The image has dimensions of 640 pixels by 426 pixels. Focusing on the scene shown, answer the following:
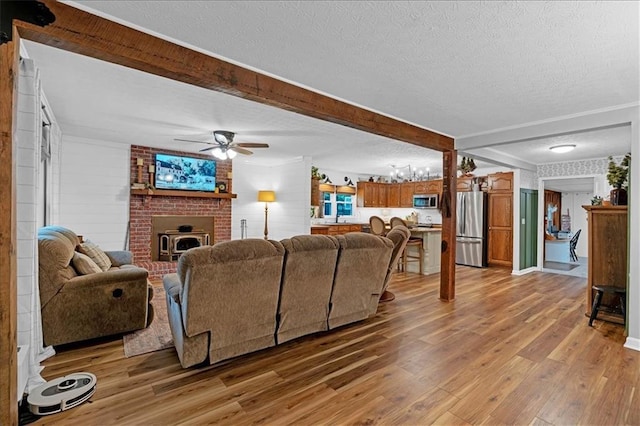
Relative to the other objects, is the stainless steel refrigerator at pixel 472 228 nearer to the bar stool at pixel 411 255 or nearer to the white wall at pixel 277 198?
the bar stool at pixel 411 255

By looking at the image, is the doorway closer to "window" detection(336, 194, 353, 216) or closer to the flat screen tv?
"window" detection(336, 194, 353, 216)

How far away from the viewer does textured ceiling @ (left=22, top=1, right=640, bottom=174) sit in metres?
1.80

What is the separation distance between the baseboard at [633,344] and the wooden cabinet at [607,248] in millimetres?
825

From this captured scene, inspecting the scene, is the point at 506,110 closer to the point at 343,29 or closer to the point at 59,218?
the point at 343,29

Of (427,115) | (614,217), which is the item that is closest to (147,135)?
(427,115)

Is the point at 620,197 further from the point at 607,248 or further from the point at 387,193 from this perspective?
the point at 387,193

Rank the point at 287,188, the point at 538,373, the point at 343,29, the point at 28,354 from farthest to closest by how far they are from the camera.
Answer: the point at 287,188 → the point at 538,373 → the point at 28,354 → the point at 343,29

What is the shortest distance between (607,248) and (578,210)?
7.91m

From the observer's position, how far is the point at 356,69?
2.51 meters

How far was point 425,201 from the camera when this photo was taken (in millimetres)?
8133

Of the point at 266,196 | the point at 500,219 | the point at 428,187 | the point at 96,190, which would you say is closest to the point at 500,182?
the point at 500,219

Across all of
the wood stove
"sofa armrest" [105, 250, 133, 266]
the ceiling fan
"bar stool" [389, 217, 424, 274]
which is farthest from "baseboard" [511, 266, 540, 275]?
"sofa armrest" [105, 250, 133, 266]

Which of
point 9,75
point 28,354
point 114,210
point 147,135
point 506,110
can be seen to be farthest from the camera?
point 114,210

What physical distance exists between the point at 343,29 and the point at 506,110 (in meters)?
2.34
